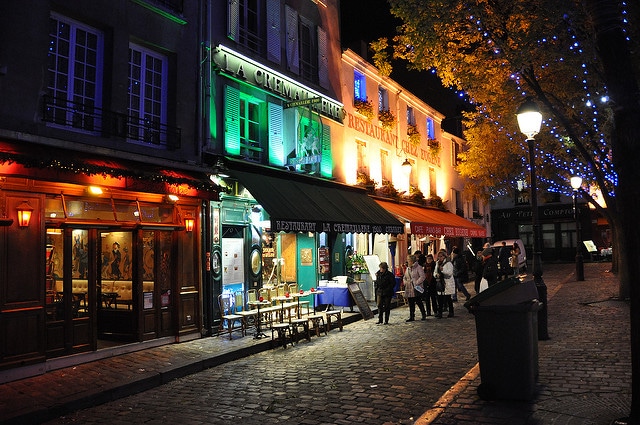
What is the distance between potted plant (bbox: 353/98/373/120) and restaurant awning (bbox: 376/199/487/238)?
3.35 m

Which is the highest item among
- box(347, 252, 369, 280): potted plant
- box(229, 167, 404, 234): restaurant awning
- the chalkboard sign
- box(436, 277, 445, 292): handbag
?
box(229, 167, 404, 234): restaurant awning

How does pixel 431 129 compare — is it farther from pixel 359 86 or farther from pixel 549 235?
pixel 549 235

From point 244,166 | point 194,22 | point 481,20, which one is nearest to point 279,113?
point 244,166

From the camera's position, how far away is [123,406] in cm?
662

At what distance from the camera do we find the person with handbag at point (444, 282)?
12.7 m

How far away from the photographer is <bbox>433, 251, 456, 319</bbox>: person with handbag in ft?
41.8

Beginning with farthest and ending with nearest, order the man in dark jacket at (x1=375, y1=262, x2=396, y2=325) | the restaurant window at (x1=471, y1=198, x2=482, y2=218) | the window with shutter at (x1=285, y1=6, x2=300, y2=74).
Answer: the restaurant window at (x1=471, y1=198, x2=482, y2=218) < the window with shutter at (x1=285, y1=6, x2=300, y2=74) < the man in dark jacket at (x1=375, y1=262, x2=396, y2=325)

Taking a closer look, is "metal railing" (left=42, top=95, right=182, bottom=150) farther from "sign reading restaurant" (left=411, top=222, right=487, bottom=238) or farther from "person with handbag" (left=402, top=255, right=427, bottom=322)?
"sign reading restaurant" (left=411, top=222, right=487, bottom=238)

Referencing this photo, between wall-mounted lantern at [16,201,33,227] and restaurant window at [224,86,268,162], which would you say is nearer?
wall-mounted lantern at [16,201,33,227]

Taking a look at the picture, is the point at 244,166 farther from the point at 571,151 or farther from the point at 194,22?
the point at 571,151

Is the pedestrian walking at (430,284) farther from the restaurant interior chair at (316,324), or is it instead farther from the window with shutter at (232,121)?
the window with shutter at (232,121)

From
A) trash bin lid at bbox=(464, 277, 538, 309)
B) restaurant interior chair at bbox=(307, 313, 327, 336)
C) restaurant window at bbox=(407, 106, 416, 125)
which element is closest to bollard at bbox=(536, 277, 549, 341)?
trash bin lid at bbox=(464, 277, 538, 309)

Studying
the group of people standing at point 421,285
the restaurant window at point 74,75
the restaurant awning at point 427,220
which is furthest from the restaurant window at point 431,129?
the restaurant window at point 74,75

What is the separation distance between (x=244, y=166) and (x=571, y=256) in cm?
3672
